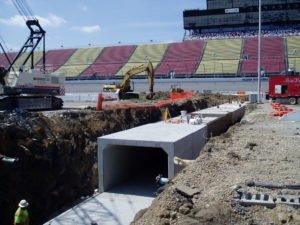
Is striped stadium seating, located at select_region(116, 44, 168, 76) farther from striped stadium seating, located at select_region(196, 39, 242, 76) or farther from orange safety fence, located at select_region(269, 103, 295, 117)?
orange safety fence, located at select_region(269, 103, 295, 117)

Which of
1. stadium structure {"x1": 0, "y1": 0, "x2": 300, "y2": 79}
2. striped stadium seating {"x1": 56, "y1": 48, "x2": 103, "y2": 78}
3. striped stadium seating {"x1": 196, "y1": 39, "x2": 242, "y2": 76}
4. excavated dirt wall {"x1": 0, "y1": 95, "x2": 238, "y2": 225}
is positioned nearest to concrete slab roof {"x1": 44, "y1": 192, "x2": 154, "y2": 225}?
excavated dirt wall {"x1": 0, "y1": 95, "x2": 238, "y2": 225}

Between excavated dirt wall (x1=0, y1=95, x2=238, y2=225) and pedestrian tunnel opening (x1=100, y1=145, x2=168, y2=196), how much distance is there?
307 centimetres

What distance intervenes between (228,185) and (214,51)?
51578 millimetres

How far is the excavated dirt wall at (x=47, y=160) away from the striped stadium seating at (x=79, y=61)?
41.1 m

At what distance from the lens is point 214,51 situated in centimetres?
5628

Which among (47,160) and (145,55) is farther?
(145,55)

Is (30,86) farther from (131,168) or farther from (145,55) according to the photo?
(145,55)

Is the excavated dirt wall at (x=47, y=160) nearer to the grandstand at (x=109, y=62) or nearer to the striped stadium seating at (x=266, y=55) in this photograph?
the striped stadium seating at (x=266, y=55)

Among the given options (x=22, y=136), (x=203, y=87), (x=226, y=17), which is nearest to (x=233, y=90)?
(x=203, y=87)

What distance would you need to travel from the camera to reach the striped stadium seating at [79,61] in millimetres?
57906

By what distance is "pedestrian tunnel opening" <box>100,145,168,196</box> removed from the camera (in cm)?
918

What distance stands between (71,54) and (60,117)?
2010 inches

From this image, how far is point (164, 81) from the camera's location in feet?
157

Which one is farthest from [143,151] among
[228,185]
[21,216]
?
[228,185]
